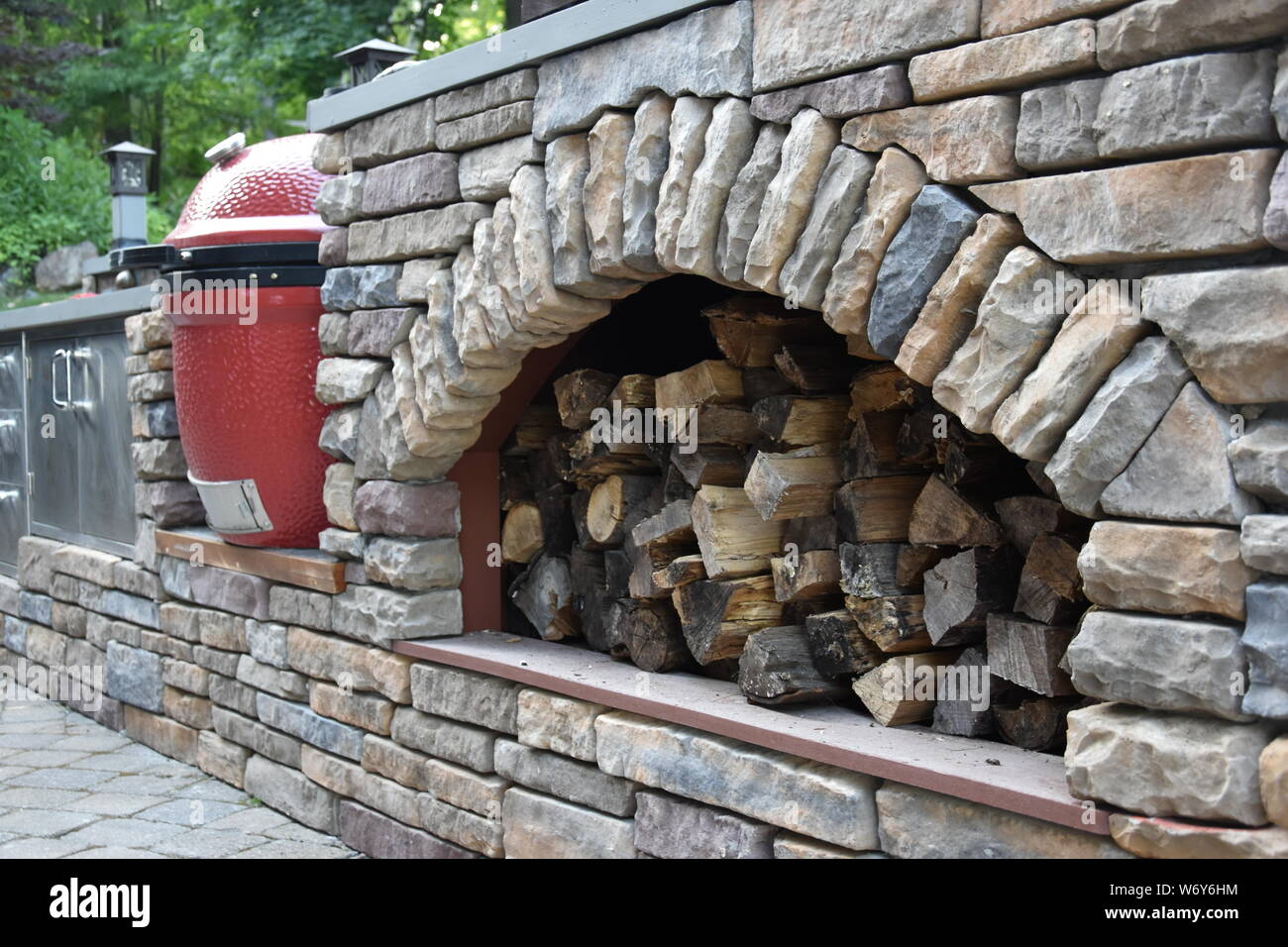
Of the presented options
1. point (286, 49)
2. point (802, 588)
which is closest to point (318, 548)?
point (802, 588)

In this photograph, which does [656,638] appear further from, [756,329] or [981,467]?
[981,467]

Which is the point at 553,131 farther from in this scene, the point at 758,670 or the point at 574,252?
the point at 758,670

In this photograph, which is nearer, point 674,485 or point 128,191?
point 674,485

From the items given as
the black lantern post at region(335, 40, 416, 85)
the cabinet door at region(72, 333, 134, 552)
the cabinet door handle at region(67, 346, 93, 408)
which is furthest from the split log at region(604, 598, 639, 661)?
the cabinet door handle at region(67, 346, 93, 408)

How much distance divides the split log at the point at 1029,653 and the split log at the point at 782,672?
0.45 metres

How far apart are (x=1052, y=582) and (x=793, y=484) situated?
0.70 m

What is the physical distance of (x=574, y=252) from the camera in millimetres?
3090

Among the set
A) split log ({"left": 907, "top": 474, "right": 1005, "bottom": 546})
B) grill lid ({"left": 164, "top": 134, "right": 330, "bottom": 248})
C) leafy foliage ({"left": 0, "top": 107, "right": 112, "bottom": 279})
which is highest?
leafy foliage ({"left": 0, "top": 107, "right": 112, "bottom": 279})

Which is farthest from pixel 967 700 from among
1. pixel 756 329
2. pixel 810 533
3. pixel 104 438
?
pixel 104 438

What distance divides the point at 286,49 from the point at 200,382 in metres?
7.05

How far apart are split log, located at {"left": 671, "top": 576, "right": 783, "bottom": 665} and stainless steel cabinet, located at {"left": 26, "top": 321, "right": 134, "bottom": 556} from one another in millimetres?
3491

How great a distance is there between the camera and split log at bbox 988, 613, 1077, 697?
254 cm

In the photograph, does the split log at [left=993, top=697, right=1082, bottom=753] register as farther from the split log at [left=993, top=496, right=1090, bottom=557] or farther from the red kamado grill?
the red kamado grill

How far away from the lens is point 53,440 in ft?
21.2
